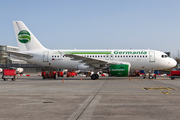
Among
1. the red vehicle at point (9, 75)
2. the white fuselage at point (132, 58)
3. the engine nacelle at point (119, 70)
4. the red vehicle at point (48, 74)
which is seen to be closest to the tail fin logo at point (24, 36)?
the white fuselage at point (132, 58)

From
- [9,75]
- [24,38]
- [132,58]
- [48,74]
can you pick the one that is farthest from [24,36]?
[132,58]

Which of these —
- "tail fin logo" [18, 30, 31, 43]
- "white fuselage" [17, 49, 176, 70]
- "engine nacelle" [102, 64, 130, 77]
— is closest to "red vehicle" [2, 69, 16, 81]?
"tail fin logo" [18, 30, 31, 43]

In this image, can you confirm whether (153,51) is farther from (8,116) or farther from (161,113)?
(8,116)

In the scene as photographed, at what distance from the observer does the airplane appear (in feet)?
97.1

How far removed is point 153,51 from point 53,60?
1460cm

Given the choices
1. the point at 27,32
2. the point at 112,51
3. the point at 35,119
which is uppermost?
the point at 27,32

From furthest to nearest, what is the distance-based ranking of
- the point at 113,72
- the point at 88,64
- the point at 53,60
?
the point at 53,60 → the point at 88,64 → the point at 113,72

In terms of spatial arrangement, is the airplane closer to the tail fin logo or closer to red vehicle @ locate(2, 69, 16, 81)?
the tail fin logo

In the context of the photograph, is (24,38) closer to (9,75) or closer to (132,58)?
(9,75)

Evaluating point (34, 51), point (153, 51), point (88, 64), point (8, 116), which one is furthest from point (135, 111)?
point (34, 51)

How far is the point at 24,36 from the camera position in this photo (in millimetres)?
33969

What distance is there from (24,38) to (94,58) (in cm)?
1129

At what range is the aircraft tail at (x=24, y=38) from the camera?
33812 millimetres

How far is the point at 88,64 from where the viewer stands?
3100 centimetres
